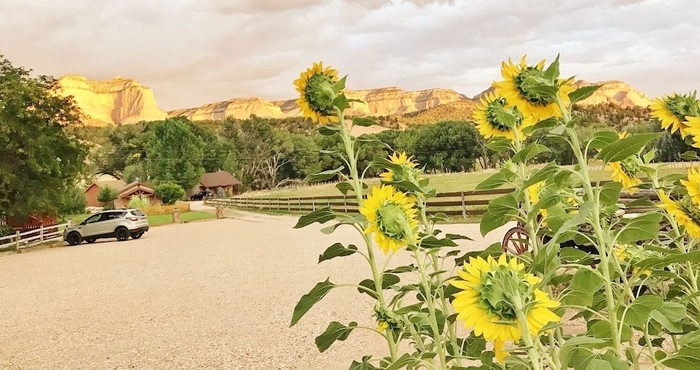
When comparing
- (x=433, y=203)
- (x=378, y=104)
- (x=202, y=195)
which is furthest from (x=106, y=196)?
(x=378, y=104)

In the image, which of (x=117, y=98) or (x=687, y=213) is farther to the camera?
(x=117, y=98)

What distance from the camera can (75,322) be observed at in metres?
4.16

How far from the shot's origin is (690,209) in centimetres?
69

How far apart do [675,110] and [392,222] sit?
18.5 inches

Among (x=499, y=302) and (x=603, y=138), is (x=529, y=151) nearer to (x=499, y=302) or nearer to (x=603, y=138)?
(x=603, y=138)

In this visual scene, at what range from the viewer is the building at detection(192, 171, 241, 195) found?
30.9 meters

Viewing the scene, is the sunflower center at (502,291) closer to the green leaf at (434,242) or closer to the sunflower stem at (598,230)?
the sunflower stem at (598,230)

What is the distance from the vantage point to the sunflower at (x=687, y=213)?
2.24 feet

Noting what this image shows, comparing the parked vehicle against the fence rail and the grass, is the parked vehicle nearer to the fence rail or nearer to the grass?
the fence rail

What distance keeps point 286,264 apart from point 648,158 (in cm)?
591

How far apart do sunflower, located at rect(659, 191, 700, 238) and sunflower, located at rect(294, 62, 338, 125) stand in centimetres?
49

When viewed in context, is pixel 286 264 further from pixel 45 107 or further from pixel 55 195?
pixel 45 107

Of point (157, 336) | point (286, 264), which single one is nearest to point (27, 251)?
point (286, 264)

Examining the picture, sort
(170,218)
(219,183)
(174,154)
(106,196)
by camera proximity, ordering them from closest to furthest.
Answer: (170,218) → (106,196) → (174,154) → (219,183)
